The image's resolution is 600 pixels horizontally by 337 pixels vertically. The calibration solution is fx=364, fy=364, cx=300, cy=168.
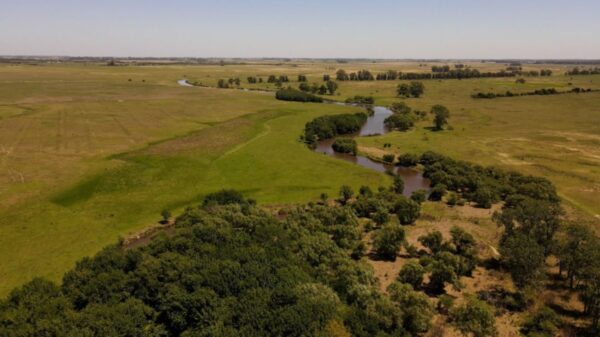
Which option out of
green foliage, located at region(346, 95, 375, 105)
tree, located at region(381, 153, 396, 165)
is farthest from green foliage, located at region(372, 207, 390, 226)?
green foliage, located at region(346, 95, 375, 105)

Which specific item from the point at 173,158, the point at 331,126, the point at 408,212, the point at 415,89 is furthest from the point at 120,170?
the point at 415,89

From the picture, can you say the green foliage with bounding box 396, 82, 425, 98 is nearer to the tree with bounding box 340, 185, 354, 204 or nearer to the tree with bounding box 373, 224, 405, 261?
the tree with bounding box 340, 185, 354, 204

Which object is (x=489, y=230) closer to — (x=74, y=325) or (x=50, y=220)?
(x=74, y=325)

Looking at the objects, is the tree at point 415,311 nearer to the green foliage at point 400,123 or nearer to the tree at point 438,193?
the tree at point 438,193

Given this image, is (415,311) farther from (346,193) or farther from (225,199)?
(346,193)

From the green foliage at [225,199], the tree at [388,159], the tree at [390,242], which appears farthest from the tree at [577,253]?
the tree at [388,159]

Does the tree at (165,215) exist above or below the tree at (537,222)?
below
